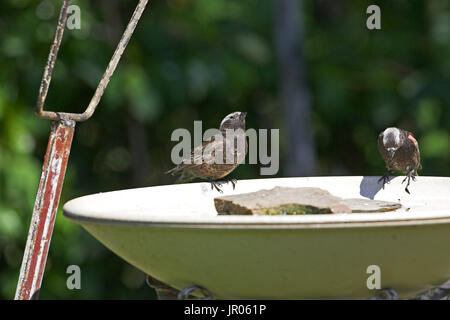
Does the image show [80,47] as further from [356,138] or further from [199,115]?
[356,138]

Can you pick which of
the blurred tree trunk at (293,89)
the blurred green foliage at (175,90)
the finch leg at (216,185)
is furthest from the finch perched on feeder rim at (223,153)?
the blurred tree trunk at (293,89)

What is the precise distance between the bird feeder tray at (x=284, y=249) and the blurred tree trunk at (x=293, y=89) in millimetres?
3240

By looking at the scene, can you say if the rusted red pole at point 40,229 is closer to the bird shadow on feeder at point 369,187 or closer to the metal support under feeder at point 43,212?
the metal support under feeder at point 43,212

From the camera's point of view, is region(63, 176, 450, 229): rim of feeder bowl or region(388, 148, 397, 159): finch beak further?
region(388, 148, 397, 159): finch beak

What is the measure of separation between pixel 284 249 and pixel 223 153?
27.0 inches

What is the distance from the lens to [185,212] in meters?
1.81

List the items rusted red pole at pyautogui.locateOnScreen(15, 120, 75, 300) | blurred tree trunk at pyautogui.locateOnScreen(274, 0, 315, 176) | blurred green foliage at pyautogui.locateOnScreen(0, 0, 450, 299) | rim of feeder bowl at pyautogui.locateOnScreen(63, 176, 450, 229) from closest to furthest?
rim of feeder bowl at pyautogui.locateOnScreen(63, 176, 450, 229), rusted red pole at pyautogui.locateOnScreen(15, 120, 75, 300), blurred green foliage at pyautogui.locateOnScreen(0, 0, 450, 299), blurred tree trunk at pyautogui.locateOnScreen(274, 0, 315, 176)

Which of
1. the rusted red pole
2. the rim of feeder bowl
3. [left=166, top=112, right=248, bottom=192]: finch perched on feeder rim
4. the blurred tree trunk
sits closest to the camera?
the rim of feeder bowl

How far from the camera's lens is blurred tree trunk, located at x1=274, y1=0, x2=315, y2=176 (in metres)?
4.73

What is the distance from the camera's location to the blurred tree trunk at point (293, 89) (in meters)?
4.73

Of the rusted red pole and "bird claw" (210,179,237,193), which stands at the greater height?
"bird claw" (210,179,237,193)

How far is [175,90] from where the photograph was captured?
436 cm

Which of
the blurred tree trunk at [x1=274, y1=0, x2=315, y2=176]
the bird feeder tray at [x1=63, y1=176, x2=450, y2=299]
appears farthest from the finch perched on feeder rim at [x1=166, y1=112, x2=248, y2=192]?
the blurred tree trunk at [x1=274, y1=0, x2=315, y2=176]

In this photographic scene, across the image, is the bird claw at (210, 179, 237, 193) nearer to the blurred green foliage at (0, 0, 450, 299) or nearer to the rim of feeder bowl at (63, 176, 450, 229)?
the rim of feeder bowl at (63, 176, 450, 229)
